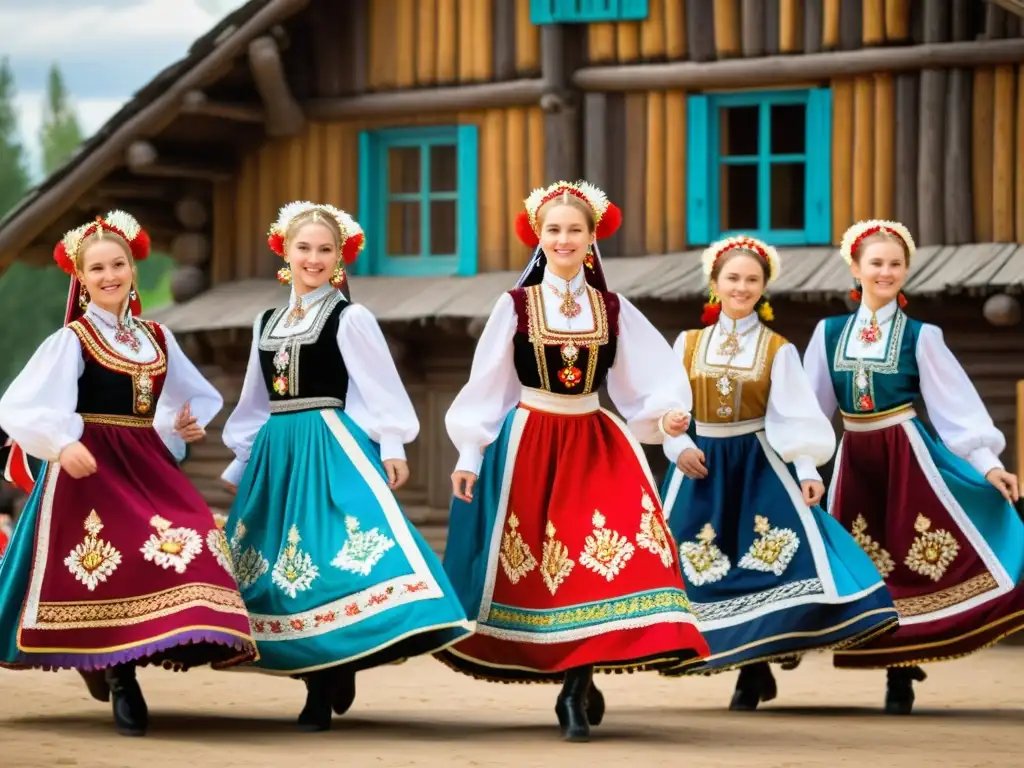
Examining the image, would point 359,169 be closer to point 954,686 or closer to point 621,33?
point 621,33

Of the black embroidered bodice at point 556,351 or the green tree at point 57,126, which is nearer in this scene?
the black embroidered bodice at point 556,351

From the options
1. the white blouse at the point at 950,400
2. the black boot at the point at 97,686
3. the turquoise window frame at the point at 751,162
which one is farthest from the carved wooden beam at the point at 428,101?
the black boot at the point at 97,686

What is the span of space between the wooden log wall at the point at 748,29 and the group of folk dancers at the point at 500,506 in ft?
14.0

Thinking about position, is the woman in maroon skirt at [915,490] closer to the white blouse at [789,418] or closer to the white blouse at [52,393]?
the white blouse at [789,418]

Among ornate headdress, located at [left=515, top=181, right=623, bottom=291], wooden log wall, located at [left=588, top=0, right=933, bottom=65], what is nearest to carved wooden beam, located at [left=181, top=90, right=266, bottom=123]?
wooden log wall, located at [left=588, top=0, right=933, bottom=65]

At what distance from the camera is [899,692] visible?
7406 millimetres

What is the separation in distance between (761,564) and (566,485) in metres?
1.12

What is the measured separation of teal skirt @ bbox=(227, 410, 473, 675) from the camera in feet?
20.1

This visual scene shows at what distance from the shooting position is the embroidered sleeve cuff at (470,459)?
641 cm

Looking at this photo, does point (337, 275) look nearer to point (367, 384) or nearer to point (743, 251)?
point (367, 384)

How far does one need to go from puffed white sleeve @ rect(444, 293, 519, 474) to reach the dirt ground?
0.98 meters

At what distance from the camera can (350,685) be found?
6.77 m

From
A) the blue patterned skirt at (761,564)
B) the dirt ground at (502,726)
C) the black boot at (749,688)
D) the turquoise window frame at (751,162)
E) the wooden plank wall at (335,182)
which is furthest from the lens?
the wooden plank wall at (335,182)

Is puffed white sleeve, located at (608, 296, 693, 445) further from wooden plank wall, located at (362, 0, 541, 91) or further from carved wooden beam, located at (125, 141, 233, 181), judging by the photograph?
carved wooden beam, located at (125, 141, 233, 181)
